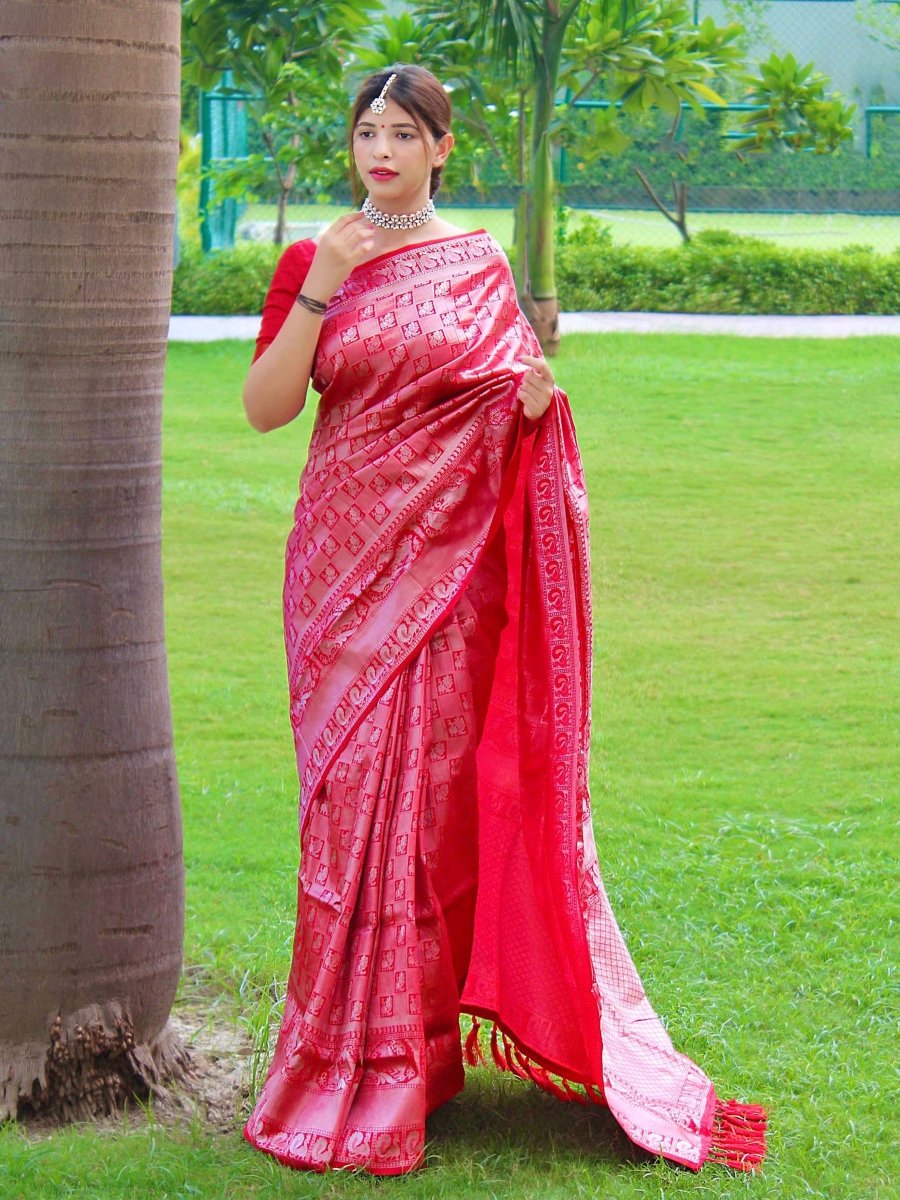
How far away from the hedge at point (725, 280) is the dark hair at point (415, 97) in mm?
10677

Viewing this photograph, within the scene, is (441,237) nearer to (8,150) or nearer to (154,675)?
(8,150)

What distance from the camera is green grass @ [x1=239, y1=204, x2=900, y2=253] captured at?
16.8 meters

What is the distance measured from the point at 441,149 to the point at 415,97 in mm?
113

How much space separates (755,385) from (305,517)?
28.4 ft

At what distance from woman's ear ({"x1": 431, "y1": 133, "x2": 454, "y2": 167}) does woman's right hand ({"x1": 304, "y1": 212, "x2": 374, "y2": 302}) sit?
0.20m

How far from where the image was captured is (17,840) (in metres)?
2.89

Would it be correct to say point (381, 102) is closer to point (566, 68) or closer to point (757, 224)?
point (566, 68)

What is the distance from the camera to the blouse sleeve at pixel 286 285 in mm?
2820

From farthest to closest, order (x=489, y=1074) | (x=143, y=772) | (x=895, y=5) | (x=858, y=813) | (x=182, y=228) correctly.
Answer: (x=895, y=5), (x=182, y=228), (x=858, y=813), (x=489, y=1074), (x=143, y=772)

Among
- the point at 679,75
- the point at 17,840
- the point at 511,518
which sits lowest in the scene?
the point at 17,840

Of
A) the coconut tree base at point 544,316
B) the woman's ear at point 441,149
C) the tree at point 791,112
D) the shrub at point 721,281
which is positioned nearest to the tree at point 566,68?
the coconut tree base at point 544,316

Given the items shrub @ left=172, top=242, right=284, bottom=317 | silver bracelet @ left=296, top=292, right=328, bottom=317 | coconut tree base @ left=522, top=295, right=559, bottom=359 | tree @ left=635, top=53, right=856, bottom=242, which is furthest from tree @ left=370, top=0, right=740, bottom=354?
silver bracelet @ left=296, top=292, right=328, bottom=317

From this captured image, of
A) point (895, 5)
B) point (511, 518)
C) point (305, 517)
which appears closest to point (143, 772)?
point (305, 517)

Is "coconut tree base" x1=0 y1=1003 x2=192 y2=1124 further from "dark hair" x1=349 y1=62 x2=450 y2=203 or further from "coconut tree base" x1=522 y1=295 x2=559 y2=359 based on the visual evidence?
"coconut tree base" x1=522 y1=295 x2=559 y2=359
